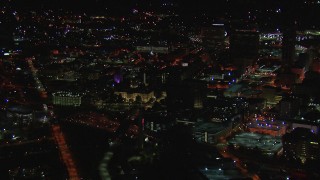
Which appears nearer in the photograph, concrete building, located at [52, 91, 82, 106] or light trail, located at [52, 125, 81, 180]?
light trail, located at [52, 125, 81, 180]

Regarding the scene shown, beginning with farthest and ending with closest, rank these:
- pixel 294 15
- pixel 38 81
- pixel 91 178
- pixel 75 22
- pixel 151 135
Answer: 1. pixel 75 22
2. pixel 294 15
3. pixel 38 81
4. pixel 151 135
5. pixel 91 178

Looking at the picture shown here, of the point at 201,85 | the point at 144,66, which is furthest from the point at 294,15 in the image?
the point at 201,85

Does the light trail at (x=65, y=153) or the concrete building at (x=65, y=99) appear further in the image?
the concrete building at (x=65, y=99)

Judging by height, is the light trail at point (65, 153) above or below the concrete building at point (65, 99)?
below

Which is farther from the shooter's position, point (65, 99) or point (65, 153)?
point (65, 99)

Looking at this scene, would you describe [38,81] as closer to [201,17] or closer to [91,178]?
[91,178]

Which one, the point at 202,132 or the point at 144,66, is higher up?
the point at 144,66

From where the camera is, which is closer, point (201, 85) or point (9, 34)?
point (201, 85)

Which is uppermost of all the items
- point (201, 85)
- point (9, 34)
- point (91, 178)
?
point (9, 34)

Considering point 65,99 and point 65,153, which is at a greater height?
point 65,99

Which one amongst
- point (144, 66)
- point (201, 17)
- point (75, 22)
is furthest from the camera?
point (75, 22)

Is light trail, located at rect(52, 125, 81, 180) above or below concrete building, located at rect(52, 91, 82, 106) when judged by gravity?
below
